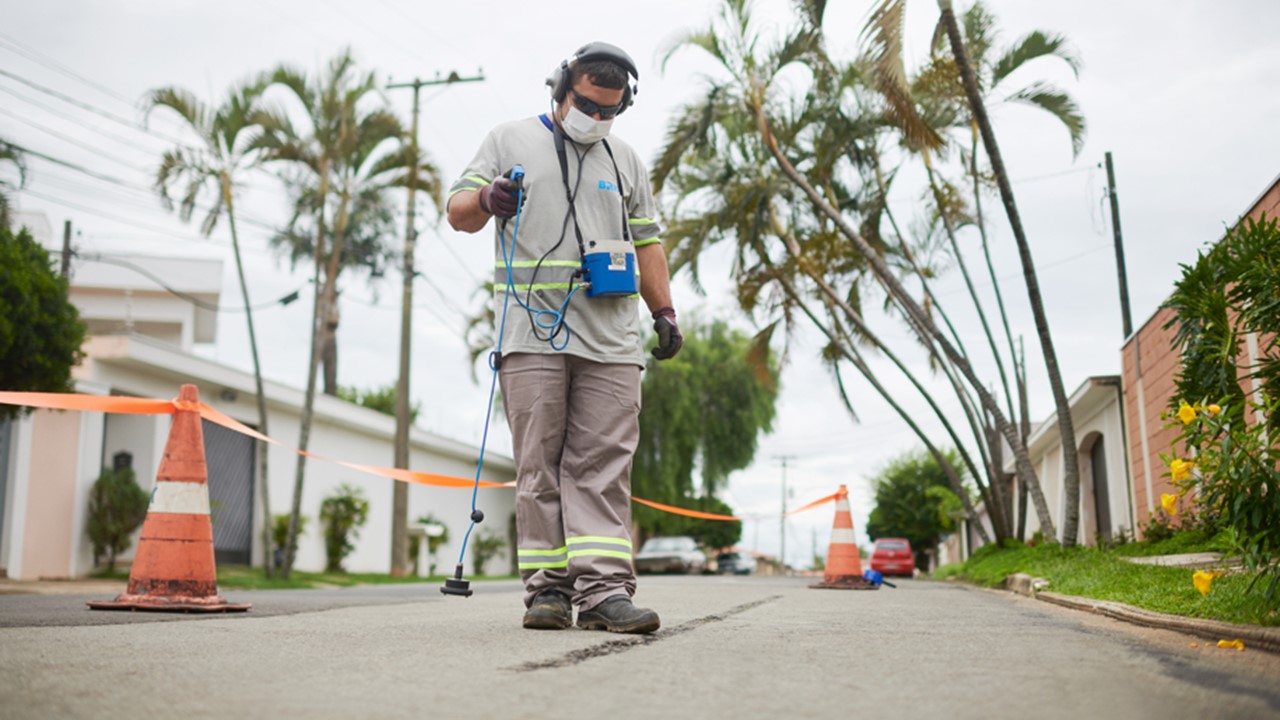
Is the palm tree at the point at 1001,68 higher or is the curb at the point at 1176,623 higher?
the palm tree at the point at 1001,68

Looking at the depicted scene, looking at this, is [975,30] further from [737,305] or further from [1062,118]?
[737,305]

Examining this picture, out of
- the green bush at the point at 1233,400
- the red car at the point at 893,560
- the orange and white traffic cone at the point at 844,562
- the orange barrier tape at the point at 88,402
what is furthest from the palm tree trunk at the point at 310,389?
the red car at the point at 893,560

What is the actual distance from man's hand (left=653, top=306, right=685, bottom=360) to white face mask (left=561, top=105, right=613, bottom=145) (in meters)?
0.78

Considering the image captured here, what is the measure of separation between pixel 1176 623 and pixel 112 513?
15.3m

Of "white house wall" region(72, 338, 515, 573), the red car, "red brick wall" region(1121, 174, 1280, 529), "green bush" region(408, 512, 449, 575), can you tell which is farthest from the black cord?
the red car

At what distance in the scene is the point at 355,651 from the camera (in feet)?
11.1

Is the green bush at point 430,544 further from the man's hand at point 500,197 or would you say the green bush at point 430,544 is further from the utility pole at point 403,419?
the man's hand at point 500,197

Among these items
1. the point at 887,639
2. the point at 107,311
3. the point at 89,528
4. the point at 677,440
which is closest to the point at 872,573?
the point at 887,639

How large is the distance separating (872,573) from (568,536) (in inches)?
286

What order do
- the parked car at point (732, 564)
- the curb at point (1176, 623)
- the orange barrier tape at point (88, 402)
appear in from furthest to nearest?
the parked car at point (732, 564) < the orange barrier tape at point (88, 402) < the curb at point (1176, 623)

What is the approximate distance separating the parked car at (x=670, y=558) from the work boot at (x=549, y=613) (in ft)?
85.4

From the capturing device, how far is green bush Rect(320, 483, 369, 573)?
22547 mm

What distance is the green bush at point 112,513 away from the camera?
52.6 feet

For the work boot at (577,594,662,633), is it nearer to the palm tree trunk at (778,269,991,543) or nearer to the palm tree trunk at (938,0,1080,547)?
the palm tree trunk at (938,0,1080,547)
